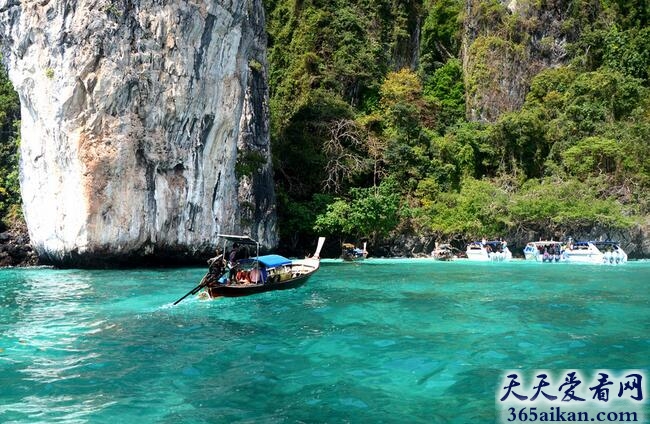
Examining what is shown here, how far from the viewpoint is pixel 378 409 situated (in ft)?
23.5

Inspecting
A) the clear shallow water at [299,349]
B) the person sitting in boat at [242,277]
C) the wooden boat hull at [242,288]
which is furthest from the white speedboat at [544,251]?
the person sitting in boat at [242,277]

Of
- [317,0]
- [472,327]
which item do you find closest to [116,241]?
[472,327]

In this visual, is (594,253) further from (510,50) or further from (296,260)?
(510,50)

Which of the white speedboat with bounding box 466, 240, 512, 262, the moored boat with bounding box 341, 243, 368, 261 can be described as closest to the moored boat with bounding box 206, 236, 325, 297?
the moored boat with bounding box 341, 243, 368, 261

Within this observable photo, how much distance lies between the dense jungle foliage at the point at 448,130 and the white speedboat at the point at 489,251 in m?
1.34

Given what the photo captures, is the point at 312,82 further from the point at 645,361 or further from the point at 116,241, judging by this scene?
the point at 645,361

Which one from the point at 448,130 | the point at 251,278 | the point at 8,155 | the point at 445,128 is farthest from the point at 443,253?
the point at 8,155

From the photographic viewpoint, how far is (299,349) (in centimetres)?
1023

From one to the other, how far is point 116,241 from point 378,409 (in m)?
21.8

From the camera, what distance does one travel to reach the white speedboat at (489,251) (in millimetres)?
32719

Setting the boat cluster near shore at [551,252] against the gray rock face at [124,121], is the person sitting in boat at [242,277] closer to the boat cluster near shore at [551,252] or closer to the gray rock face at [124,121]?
the gray rock face at [124,121]

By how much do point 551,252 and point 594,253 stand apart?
2.37m

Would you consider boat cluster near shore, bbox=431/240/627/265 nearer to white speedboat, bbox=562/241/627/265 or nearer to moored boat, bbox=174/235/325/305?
white speedboat, bbox=562/241/627/265

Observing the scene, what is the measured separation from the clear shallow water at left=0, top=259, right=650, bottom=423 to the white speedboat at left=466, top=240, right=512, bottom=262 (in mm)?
13335
